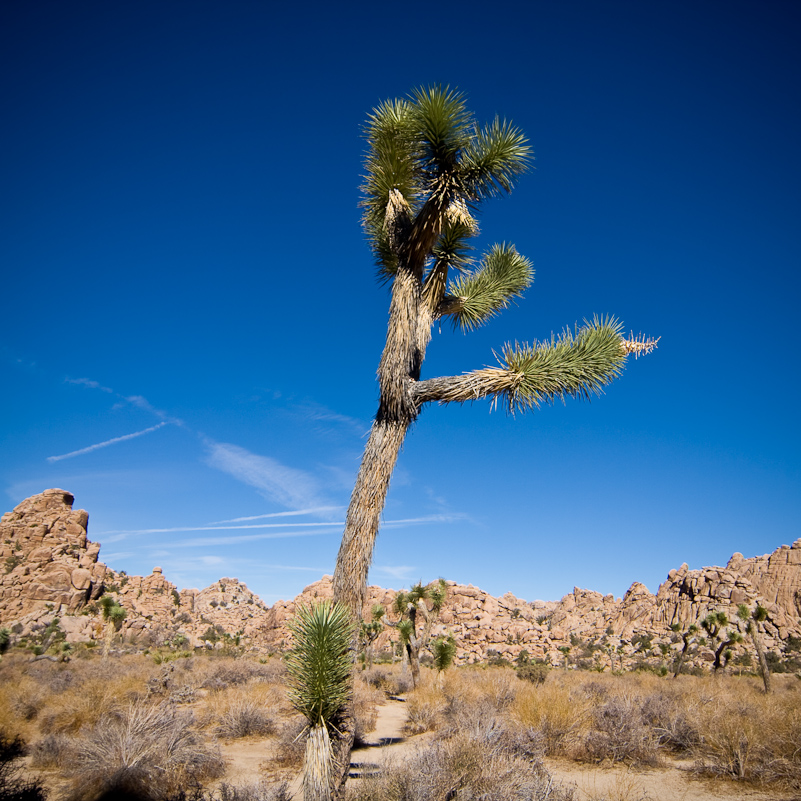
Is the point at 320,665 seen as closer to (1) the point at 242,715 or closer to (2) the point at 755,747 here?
(2) the point at 755,747

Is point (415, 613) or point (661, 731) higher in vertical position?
point (415, 613)

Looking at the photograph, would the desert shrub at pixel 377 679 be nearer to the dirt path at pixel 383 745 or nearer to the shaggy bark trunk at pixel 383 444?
the dirt path at pixel 383 745

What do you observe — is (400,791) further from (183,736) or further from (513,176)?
(513,176)

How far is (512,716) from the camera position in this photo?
8727 millimetres

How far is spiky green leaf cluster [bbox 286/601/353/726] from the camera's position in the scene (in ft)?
12.5

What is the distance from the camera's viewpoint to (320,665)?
150 inches

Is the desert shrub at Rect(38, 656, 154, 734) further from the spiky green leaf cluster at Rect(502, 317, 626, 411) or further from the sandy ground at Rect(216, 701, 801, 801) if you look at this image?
the spiky green leaf cluster at Rect(502, 317, 626, 411)

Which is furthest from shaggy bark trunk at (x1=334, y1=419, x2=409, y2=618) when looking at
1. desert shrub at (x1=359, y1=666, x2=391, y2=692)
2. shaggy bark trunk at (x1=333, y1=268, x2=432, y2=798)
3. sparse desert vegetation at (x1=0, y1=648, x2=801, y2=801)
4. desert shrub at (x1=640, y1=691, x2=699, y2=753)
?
desert shrub at (x1=359, y1=666, x2=391, y2=692)

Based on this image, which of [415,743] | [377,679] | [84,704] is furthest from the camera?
[377,679]

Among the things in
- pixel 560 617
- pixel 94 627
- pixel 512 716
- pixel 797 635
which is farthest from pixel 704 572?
pixel 94 627

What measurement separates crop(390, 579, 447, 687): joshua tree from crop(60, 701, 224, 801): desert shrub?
1231cm

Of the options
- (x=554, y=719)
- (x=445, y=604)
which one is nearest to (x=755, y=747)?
(x=554, y=719)

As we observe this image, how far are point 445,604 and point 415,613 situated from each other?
876 inches

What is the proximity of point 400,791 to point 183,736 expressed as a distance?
3.82 m
